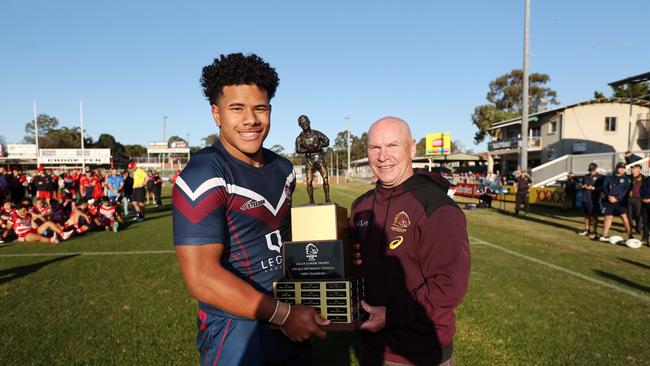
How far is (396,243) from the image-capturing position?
2328mm

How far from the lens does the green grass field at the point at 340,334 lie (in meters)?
4.34

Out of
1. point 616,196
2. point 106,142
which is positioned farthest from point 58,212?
A: point 106,142

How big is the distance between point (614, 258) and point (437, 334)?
9083 mm

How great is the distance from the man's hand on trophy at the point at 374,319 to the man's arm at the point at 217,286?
421 millimetres

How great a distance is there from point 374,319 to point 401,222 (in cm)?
58

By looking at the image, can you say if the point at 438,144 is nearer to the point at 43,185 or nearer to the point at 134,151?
the point at 43,185

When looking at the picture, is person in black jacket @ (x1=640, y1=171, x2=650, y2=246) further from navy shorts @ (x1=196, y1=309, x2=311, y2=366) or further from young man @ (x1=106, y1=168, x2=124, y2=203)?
young man @ (x1=106, y1=168, x2=124, y2=203)

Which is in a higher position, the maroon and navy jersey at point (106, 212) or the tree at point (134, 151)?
the tree at point (134, 151)

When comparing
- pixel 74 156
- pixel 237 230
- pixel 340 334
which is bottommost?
pixel 340 334

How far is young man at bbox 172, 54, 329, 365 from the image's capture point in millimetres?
1826

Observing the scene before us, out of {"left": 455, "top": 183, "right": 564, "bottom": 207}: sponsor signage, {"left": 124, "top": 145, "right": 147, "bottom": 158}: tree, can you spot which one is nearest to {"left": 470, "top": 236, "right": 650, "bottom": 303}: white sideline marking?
{"left": 455, "top": 183, "right": 564, "bottom": 207}: sponsor signage

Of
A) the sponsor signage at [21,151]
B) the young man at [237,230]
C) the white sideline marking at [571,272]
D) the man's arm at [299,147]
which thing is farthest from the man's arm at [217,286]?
the sponsor signage at [21,151]

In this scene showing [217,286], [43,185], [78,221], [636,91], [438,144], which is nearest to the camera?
[217,286]

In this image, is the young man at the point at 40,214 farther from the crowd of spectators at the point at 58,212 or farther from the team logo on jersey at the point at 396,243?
the team logo on jersey at the point at 396,243
